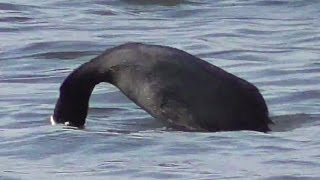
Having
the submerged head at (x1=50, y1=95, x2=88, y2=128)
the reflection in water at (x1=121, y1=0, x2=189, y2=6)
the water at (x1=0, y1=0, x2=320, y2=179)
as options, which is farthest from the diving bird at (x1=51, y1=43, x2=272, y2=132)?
the reflection in water at (x1=121, y1=0, x2=189, y2=6)

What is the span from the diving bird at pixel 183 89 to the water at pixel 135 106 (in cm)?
9

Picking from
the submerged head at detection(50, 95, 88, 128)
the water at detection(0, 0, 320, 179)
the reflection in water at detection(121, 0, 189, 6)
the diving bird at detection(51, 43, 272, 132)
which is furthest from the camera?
the reflection in water at detection(121, 0, 189, 6)

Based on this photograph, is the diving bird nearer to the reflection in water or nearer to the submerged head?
the submerged head

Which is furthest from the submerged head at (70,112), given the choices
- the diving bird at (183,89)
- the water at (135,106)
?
the diving bird at (183,89)

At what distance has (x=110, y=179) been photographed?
28.8ft

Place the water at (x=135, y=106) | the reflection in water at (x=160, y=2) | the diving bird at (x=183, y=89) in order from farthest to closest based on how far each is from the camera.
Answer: the reflection in water at (x=160, y=2) < the diving bird at (x=183, y=89) < the water at (x=135, y=106)

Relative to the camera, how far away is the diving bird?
382 inches

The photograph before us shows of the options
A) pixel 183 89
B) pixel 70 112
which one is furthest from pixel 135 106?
pixel 183 89

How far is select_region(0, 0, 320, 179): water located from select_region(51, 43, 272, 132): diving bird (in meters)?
0.09

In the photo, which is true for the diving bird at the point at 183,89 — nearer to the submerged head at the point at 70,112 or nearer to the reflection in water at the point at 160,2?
the submerged head at the point at 70,112

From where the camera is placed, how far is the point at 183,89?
32.1 feet

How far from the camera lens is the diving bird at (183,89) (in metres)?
9.70

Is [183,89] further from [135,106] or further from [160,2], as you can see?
[160,2]

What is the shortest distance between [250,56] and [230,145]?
14.9ft
